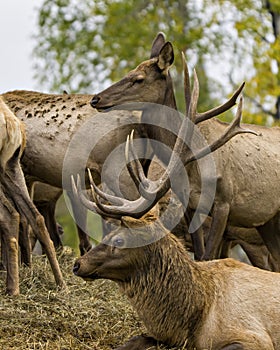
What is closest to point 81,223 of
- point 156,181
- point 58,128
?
point 58,128

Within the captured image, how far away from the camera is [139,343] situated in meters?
7.73

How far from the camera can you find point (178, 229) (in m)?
11.2

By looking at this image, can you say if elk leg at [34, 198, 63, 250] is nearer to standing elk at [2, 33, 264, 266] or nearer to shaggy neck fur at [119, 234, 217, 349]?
standing elk at [2, 33, 264, 266]

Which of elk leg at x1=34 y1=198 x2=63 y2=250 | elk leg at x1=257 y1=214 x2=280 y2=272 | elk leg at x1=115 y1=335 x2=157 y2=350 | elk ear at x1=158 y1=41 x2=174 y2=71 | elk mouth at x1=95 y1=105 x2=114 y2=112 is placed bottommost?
elk leg at x1=257 y1=214 x2=280 y2=272

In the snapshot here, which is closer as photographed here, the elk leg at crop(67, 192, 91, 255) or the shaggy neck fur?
the shaggy neck fur

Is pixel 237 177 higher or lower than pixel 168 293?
higher

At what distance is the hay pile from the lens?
26.1ft

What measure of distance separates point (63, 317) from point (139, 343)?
0.96 meters

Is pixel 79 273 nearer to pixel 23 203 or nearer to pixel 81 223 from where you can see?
pixel 23 203

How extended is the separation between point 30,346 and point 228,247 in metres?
4.63

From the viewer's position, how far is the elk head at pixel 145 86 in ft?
33.1

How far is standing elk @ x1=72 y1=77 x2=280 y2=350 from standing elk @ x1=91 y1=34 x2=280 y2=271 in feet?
6.74

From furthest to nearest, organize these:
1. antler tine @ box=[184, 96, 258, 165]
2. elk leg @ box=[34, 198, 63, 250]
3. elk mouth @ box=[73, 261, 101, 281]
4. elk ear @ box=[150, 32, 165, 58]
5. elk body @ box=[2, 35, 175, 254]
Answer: elk leg @ box=[34, 198, 63, 250], elk body @ box=[2, 35, 175, 254], elk ear @ box=[150, 32, 165, 58], antler tine @ box=[184, 96, 258, 165], elk mouth @ box=[73, 261, 101, 281]

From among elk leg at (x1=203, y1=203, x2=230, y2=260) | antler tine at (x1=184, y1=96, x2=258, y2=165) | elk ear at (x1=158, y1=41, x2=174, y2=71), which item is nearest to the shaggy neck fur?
antler tine at (x1=184, y1=96, x2=258, y2=165)
